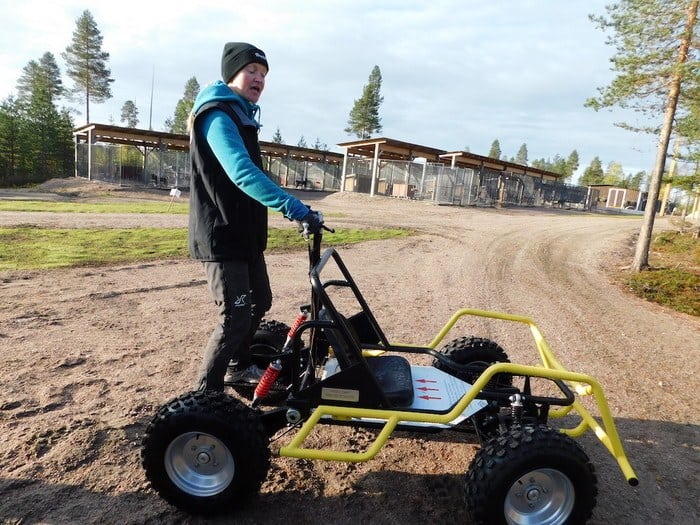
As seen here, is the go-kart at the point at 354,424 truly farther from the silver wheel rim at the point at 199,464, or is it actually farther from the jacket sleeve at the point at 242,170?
the jacket sleeve at the point at 242,170

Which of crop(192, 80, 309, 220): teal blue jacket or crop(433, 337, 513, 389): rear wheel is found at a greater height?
crop(192, 80, 309, 220): teal blue jacket

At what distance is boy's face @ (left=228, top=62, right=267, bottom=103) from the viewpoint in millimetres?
2752

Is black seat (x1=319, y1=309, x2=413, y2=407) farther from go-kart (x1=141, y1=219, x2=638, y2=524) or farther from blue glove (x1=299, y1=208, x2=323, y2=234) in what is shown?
blue glove (x1=299, y1=208, x2=323, y2=234)

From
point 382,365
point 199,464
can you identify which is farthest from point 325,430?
point 199,464

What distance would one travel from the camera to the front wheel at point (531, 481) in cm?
237

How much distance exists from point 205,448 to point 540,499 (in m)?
1.87

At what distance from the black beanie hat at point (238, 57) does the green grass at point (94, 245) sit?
6.54 metres

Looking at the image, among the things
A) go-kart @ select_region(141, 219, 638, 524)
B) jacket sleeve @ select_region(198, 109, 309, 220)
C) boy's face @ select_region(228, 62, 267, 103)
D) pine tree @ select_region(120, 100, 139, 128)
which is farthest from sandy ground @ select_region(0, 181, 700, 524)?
pine tree @ select_region(120, 100, 139, 128)

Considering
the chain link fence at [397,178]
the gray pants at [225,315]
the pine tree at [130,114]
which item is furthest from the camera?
the pine tree at [130,114]

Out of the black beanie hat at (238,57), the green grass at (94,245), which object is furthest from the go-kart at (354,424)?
the green grass at (94,245)

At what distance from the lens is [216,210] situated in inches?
108

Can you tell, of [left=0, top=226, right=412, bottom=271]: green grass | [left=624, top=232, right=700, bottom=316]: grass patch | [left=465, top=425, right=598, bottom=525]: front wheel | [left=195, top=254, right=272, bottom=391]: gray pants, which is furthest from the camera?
[left=624, top=232, right=700, bottom=316]: grass patch

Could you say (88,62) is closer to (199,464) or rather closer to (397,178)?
(397,178)

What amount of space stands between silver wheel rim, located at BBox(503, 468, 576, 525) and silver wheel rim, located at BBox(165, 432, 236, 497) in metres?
1.54
